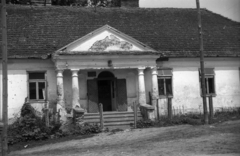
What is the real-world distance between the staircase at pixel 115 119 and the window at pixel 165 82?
9.19 feet

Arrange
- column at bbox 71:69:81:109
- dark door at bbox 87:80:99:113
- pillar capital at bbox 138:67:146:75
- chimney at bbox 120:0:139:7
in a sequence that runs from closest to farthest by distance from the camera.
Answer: column at bbox 71:69:81:109 < pillar capital at bbox 138:67:146:75 < dark door at bbox 87:80:99:113 < chimney at bbox 120:0:139:7

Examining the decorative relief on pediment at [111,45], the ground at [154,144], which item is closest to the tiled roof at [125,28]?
the decorative relief on pediment at [111,45]

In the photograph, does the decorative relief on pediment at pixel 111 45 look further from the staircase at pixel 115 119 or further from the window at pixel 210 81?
the window at pixel 210 81

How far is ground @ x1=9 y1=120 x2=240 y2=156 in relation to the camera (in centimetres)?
1101

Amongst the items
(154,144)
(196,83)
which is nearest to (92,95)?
(196,83)

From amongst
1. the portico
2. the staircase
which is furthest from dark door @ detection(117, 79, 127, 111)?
the staircase

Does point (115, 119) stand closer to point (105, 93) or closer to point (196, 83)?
point (105, 93)

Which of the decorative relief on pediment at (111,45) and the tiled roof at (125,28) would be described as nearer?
the decorative relief on pediment at (111,45)

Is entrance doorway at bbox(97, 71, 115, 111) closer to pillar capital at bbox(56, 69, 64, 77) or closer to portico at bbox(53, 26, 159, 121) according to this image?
portico at bbox(53, 26, 159, 121)

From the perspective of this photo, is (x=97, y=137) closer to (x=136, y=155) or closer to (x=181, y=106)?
(x=136, y=155)

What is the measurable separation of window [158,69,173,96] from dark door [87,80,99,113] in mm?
3750

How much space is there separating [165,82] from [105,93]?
A: 357 cm

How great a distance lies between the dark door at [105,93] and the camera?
67.8 feet

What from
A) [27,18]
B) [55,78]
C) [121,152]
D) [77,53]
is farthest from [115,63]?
[121,152]
